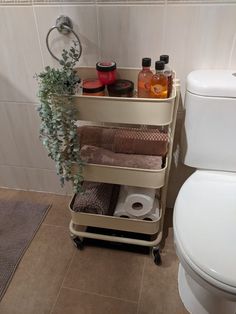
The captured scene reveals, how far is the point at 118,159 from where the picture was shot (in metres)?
0.98

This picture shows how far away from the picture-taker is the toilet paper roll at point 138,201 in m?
1.08

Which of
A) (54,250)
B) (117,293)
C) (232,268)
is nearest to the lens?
(232,268)

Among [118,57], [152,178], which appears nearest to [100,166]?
[152,178]

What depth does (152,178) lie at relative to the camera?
0.96 meters

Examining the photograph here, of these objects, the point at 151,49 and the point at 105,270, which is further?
the point at 105,270

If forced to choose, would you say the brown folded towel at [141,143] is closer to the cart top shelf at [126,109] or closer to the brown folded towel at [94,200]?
the cart top shelf at [126,109]

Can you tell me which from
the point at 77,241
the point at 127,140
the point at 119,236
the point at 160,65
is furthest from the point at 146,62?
the point at 77,241

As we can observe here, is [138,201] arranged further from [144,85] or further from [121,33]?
[121,33]

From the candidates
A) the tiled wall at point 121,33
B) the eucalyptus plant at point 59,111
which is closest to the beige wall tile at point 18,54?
the tiled wall at point 121,33

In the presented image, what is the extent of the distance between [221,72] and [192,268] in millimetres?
671

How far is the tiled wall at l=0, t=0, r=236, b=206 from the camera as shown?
91 cm

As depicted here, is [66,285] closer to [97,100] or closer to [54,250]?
[54,250]

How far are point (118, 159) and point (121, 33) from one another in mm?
465

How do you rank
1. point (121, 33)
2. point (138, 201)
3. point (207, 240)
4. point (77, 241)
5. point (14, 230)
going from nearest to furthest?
point (207, 240) → point (121, 33) → point (138, 201) → point (77, 241) → point (14, 230)
